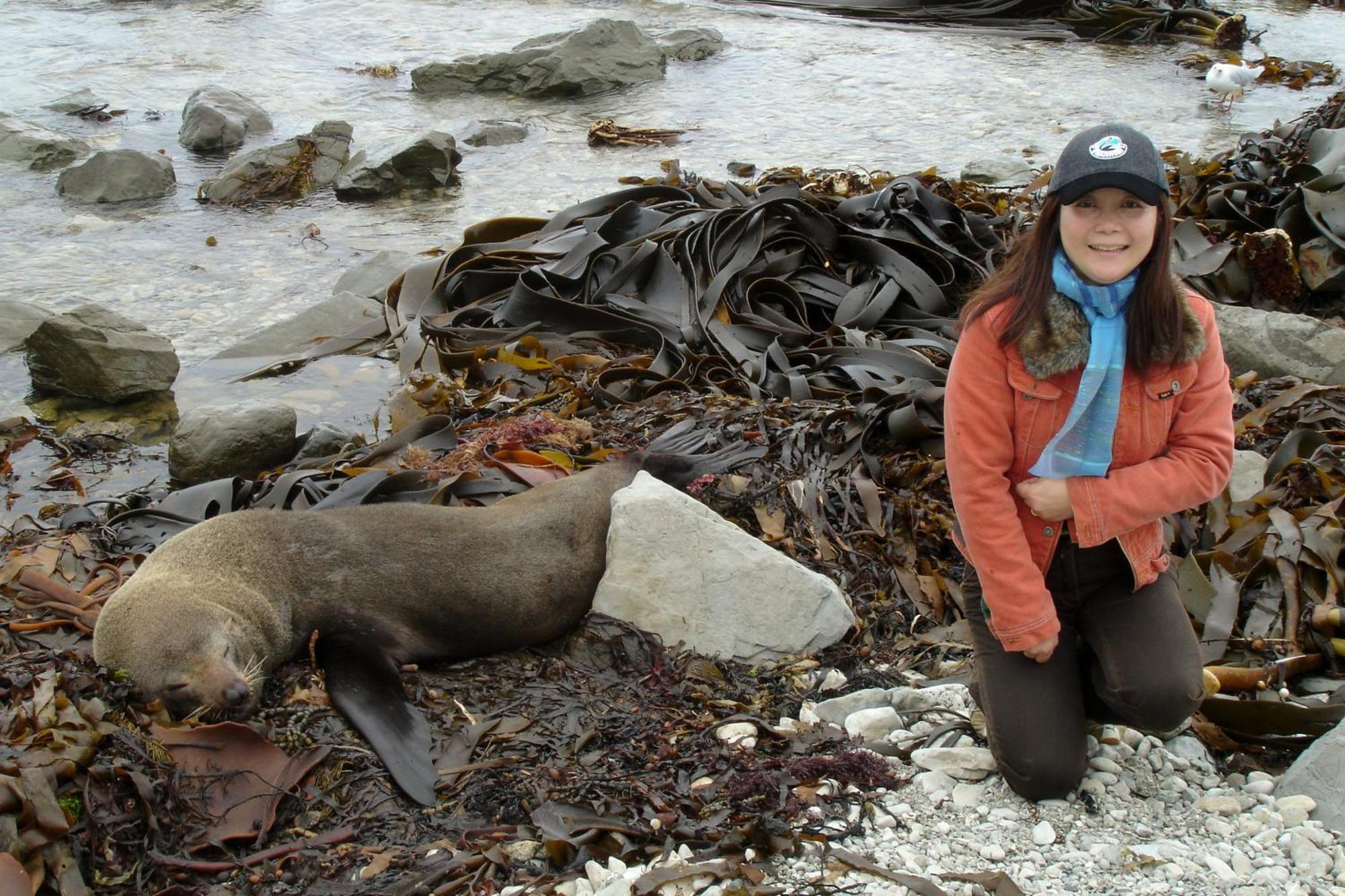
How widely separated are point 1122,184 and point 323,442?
14.4ft

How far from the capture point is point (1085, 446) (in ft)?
10.3

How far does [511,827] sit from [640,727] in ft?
1.97

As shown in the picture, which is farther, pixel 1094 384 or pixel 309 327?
pixel 309 327

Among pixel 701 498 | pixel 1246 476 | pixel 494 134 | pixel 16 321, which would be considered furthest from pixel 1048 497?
pixel 494 134

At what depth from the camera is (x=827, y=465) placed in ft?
17.0

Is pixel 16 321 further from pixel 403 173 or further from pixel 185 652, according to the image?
pixel 185 652

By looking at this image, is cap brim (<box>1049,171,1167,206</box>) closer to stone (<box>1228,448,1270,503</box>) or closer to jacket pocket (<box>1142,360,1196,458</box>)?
jacket pocket (<box>1142,360,1196,458</box>)

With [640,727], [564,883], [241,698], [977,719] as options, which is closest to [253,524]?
[241,698]

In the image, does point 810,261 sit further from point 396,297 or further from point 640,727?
point 640,727

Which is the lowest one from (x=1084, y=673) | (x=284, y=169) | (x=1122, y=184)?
(x=284, y=169)

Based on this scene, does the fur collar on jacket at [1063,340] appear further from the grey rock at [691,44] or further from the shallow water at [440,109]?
the grey rock at [691,44]

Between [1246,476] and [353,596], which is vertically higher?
[1246,476]

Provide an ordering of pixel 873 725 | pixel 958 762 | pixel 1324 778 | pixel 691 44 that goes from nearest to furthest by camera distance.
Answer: pixel 1324 778, pixel 958 762, pixel 873 725, pixel 691 44

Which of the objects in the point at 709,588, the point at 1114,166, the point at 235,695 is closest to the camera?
the point at 1114,166
